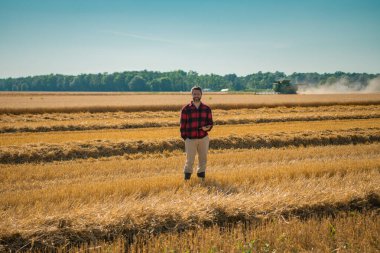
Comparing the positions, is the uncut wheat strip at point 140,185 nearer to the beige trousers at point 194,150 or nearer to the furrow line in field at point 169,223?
the beige trousers at point 194,150

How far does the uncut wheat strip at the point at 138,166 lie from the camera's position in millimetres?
10164

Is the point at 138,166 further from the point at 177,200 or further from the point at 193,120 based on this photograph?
the point at 177,200

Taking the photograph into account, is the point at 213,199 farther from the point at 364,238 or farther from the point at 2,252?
the point at 2,252

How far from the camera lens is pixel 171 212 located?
615 cm

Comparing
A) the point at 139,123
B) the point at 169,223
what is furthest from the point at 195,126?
the point at 139,123

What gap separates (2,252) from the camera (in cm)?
496

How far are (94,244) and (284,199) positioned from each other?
374cm

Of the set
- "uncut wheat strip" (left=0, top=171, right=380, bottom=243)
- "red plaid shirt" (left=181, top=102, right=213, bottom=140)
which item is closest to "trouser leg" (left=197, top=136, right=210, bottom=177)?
"red plaid shirt" (left=181, top=102, right=213, bottom=140)

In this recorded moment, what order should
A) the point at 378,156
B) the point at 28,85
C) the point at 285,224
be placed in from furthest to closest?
1. the point at 28,85
2. the point at 378,156
3. the point at 285,224

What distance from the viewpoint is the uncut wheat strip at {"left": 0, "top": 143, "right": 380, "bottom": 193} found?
10.2 metres

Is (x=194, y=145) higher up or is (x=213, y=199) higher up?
(x=194, y=145)

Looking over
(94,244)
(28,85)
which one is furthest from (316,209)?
(28,85)

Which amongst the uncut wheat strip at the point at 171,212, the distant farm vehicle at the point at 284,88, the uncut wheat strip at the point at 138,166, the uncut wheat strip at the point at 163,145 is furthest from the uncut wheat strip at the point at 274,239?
the distant farm vehicle at the point at 284,88

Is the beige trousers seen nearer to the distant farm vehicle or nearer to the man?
the man
